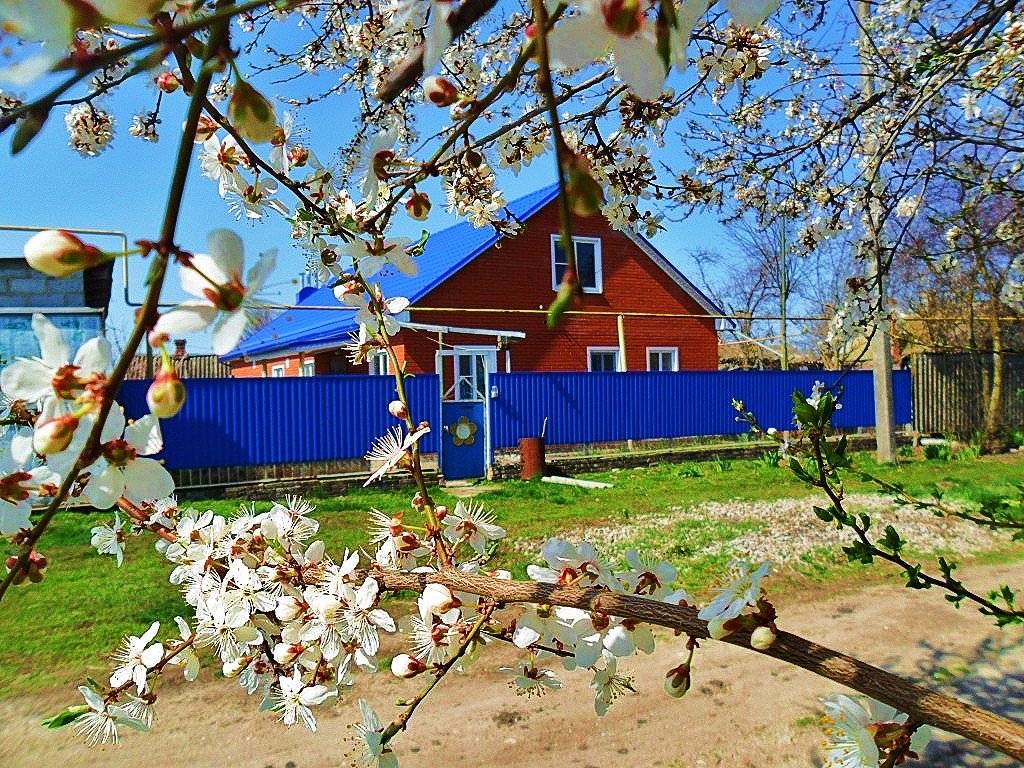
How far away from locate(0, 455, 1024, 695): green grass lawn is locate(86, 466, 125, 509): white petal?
1.32m

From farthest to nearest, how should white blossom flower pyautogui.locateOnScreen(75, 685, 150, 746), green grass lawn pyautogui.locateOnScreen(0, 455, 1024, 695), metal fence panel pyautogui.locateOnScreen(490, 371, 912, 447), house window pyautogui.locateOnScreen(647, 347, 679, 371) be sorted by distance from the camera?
house window pyautogui.locateOnScreen(647, 347, 679, 371) < metal fence panel pyautogui.locateOnScreen(490, 371, 912, 447) < green grass lawn pyautogui.locateOnScreen(0, 455, 1024, 695) < white blossom flower pyautogui.locateOnScreen(75, 685, 150, 746)

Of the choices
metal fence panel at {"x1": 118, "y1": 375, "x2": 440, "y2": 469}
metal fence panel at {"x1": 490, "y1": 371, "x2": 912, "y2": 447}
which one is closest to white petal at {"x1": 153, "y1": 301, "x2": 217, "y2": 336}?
metal fence panel at {"x1": 118, "y1": 375, "x2": 440, "y2": 469}

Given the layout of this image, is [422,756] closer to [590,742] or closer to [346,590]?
[590,742]

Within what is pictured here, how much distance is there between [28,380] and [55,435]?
9 cm

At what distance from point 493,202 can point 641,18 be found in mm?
1486

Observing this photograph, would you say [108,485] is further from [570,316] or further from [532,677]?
[570,316]

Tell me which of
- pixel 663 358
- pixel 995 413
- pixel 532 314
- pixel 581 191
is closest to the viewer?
pixel 581 191

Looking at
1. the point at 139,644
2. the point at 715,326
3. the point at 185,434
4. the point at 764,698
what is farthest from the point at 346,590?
the point at 715,326

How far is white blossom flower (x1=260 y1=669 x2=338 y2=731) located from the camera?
1.13 meters

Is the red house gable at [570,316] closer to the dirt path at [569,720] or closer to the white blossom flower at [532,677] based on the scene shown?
the dirt path at [569,720]

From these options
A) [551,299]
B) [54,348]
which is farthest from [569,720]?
[551,299]

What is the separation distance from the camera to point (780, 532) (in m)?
5.42

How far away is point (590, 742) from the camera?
257 centimetres

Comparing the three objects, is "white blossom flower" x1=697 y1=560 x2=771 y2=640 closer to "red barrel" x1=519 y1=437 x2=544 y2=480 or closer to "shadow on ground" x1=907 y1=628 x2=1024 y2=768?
"shadow on ground" x1=907 y1=628 x2=1024 y2=768
